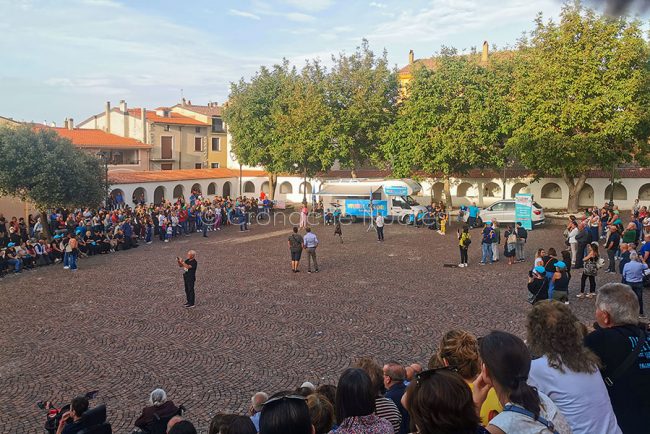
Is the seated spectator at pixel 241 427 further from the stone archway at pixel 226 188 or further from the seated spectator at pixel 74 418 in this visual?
the stone archway at pixel 226 188

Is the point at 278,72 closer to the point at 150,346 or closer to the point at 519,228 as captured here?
the point at 519,228

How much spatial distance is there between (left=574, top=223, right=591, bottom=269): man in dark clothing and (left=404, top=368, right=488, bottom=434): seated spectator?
52.8ft

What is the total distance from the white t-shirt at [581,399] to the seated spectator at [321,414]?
160 centimetres

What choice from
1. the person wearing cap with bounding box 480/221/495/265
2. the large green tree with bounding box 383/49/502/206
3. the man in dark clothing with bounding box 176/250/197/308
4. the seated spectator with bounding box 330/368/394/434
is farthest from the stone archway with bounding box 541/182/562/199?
the seated spectator with bounding box 330/368/394/434

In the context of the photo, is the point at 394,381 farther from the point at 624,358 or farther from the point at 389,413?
the point at 624,358

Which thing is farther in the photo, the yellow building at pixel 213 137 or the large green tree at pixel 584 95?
the yellow building at pixel 213 137

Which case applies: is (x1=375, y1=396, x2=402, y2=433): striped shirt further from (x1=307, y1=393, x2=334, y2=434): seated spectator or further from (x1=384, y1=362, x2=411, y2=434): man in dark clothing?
(x1=384, y1=362, x2=411, y2=434): man in dark clothing

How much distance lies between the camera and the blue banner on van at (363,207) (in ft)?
104

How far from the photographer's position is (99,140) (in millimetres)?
48375

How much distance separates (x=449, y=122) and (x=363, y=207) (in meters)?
7.92

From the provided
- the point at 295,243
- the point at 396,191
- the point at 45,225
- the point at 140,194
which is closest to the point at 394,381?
the point at 295,243

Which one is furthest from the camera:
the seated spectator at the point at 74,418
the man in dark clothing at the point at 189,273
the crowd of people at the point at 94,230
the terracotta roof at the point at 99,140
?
the terracotta roof at the point at 99,140

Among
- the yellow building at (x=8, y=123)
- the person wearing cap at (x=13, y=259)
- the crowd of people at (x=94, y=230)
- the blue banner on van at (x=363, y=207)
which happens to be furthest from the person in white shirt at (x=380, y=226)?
the yellow building at (x=8, y=123)

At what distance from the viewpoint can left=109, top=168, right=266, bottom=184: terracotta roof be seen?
36.4 m
